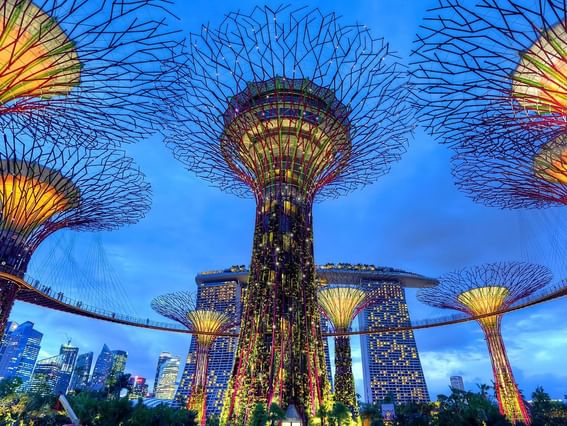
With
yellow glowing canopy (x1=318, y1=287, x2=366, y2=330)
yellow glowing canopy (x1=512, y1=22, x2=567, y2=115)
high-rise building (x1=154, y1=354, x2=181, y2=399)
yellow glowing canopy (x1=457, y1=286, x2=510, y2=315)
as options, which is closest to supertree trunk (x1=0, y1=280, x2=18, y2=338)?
yellow glowing canopy (x1=318, y1=287, x2=366, y2=330)

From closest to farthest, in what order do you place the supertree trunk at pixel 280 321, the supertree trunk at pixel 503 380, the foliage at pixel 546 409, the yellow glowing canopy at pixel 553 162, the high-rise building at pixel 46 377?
the yellow glowing canopy at pixel 553 162
the supertree trunk at pixel 280 321
the supertree trunk at pixel 503 380
the foliage at pixel 546 409
the high-rise building at pixel 46 377

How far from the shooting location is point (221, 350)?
74.6m

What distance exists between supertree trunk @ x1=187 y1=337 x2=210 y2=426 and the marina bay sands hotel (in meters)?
31.3

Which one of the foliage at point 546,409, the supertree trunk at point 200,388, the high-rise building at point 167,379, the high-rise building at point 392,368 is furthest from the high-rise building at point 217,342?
the high-rise building at point 167,379

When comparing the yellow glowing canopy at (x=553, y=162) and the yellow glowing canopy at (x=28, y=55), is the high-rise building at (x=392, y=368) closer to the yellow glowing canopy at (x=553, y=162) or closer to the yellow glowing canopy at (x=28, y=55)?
the yellow glowing canopy at (x=553, y=162)

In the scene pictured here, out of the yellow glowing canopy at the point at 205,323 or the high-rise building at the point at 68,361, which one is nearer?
the yellow glowing canopy at the point at 205,323

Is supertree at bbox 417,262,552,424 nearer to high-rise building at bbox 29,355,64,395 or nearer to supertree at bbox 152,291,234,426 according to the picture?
supertree at bbox 152,291,234,426

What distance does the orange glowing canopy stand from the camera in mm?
22281

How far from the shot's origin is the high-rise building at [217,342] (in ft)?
218

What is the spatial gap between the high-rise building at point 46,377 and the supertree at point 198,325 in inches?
823

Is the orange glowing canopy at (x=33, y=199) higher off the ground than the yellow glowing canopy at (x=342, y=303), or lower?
higher

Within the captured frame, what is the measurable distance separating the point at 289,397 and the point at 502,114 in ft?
46.7

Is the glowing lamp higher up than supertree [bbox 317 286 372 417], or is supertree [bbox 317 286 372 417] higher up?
supertree [bbox 317 286 372 417]

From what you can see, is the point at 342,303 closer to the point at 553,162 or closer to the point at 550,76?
the point at 553,162
